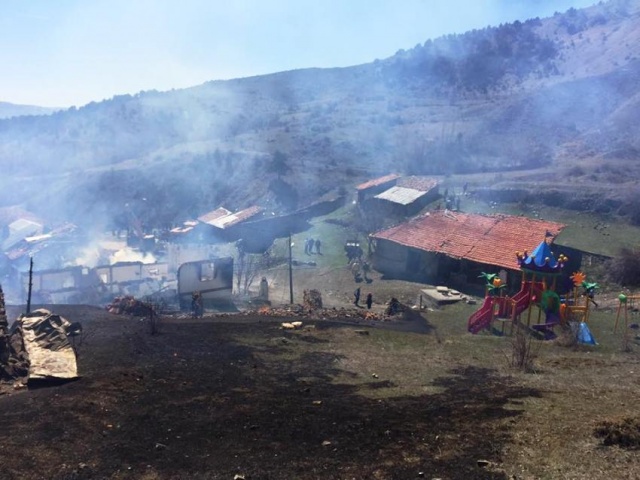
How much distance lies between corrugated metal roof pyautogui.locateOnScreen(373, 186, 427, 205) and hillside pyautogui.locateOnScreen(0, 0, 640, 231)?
640 cm

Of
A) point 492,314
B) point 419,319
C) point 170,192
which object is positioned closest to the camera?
point 492,314

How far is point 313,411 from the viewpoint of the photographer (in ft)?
31.7

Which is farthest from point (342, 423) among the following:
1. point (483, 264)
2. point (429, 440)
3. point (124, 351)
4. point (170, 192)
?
point (170, 192)

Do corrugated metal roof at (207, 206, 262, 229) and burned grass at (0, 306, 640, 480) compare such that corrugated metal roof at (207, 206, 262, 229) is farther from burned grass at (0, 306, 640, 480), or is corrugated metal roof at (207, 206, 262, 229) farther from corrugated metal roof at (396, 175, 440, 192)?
burned grass at (0, 306, 640, 480)

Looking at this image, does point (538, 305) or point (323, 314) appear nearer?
point (538, 305)

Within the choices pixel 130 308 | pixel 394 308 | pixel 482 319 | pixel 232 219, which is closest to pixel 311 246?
pixel 232 219

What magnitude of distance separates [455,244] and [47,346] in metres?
20.2

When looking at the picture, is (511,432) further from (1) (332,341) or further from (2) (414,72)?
(2) (414,72)

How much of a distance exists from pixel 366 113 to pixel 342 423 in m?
82.5

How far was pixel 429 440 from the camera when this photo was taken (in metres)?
8.04

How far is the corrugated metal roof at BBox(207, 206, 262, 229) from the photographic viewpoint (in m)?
41.5

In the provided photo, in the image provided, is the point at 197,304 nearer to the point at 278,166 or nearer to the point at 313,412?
the point at 313,412

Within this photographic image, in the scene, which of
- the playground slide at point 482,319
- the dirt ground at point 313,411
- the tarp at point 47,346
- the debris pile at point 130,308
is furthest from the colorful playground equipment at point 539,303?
the tarp at point 47,346

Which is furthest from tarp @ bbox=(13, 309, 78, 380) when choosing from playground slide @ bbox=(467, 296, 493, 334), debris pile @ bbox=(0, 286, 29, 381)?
playground slide @ bbox=(467, 296, 493, 334)
